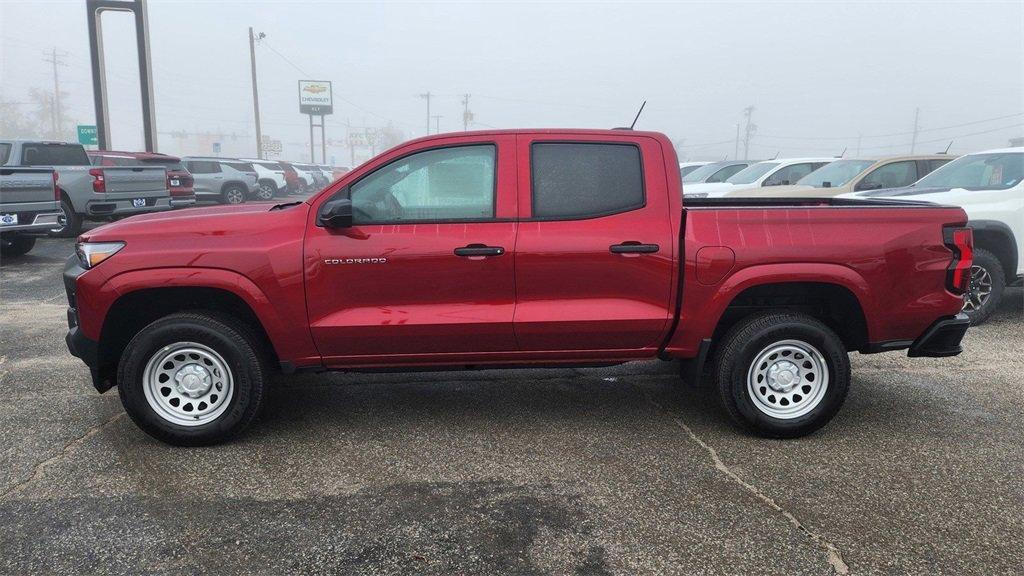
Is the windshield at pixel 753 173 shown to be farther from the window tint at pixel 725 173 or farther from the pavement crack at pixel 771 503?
the pavement crack at pixel 771 503

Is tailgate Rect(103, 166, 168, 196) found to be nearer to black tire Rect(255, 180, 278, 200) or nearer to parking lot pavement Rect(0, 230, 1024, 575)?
parking lot pavement Rect(0, 230, 1024, 575)

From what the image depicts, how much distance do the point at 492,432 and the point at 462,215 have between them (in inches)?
51.4

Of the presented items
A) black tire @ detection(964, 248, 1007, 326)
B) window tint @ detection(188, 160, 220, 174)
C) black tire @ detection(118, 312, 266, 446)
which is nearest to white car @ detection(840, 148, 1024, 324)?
black tire @ detection(964, 248, 1007, 326)

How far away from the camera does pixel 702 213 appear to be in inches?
154

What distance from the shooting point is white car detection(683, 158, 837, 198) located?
43.0ft

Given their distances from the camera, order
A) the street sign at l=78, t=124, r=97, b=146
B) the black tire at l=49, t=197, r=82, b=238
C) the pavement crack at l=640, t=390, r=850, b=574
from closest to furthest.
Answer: the pavement crack at l=640, t=390, r=850, b=574
the black tire at l=49, t=197, r=82, b=238
the street sign at l=78, t=124, r=97, b=146

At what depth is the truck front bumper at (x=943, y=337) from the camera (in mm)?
4016

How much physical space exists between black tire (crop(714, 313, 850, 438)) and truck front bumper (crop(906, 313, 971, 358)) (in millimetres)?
500

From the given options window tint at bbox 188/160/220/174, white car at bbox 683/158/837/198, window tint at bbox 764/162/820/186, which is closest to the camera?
white car at bbox 683/158/837/198

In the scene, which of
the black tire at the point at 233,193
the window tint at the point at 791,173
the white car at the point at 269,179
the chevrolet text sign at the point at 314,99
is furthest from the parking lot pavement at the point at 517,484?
the chevrolet text sign at the point at 314,99

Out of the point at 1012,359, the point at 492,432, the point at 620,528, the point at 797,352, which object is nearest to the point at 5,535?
the point at 492,432

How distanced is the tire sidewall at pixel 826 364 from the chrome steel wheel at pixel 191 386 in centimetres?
286

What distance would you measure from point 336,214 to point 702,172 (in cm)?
1411

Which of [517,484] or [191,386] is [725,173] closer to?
[517,484]
